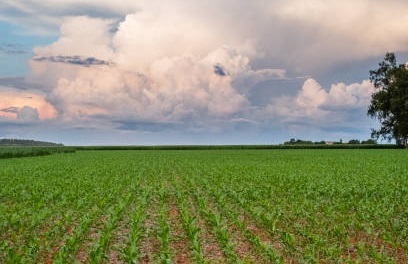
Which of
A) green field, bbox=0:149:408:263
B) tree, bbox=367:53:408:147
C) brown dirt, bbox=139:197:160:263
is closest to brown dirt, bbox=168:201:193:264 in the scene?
green field, bbox=0:149:408:263

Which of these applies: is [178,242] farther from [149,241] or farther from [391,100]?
[391,100]

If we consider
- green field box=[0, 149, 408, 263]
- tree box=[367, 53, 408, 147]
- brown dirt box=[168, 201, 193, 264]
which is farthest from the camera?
tree box=[367, 53, 408, 147]

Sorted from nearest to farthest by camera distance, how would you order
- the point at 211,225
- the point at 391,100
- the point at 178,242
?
the point at 178,242
the point at 211,225
the point at 391,100

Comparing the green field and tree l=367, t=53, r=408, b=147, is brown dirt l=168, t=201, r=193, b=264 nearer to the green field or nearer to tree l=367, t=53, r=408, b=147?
the green field

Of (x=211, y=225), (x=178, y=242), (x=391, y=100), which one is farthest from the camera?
(x=391, y=100)

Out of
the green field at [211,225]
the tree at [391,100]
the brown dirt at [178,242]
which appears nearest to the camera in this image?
the brown dirt at [178,242]

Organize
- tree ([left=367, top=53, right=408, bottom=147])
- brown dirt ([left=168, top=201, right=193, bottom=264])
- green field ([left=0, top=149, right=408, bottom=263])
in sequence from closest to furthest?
brown dirt ([left=168, top=201, right=193, bottom=264])
green field ([left=0, top=149, right=408, bottom=263])
tree ([left=367, top=53, right=408, bottom=147])

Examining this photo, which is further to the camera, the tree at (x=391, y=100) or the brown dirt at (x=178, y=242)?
the tree at (x=391, y=100)

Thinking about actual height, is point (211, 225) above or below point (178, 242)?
above

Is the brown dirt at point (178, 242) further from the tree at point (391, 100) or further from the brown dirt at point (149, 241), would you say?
the tree at point (391, 100)

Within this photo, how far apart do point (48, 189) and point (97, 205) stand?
657 centimetres

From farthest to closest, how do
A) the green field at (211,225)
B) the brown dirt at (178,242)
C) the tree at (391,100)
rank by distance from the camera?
the tree at (391,100) < the green field at (211,225) < the brown dirt at (178,242)

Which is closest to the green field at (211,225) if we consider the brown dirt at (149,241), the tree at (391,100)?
the brown dirt at (149,241)

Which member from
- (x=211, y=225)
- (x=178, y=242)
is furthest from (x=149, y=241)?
(x=211, y=225)
